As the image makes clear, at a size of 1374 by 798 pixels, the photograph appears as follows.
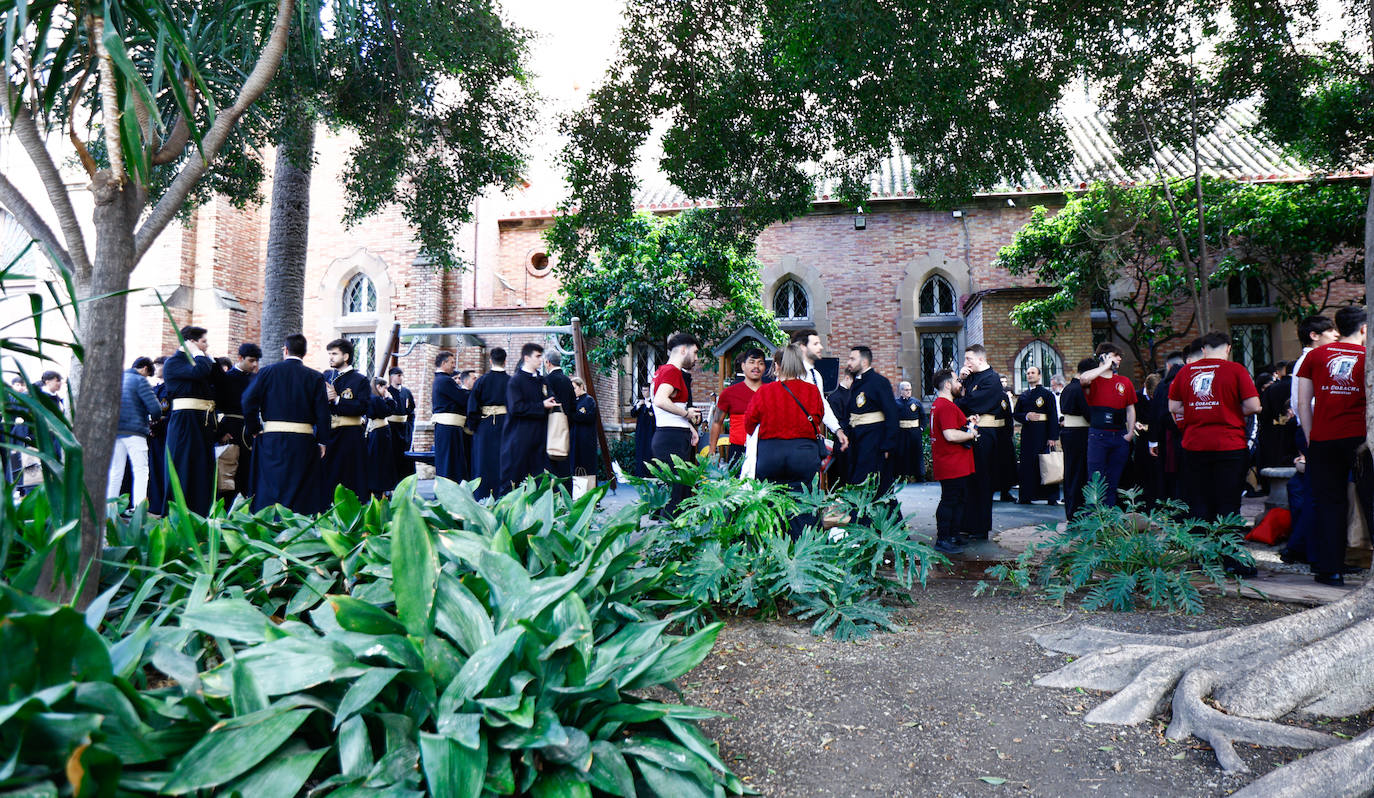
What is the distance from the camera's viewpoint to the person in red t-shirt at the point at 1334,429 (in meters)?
5.37

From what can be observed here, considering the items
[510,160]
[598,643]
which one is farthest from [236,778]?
[510,160]

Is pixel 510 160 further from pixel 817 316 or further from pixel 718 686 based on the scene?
pixel 817 316

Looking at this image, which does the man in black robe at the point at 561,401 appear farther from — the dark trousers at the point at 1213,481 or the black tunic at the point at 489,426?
the dark trousers at the point at 1213,481

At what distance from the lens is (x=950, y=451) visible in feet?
23.9

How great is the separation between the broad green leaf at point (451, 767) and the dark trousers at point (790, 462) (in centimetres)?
414

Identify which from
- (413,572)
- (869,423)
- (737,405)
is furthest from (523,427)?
(413,572)

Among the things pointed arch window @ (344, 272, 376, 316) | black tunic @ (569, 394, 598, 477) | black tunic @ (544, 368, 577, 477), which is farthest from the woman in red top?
pointed arch window @ (344, 272, 376, 316)

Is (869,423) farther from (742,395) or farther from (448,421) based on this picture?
(448,421)

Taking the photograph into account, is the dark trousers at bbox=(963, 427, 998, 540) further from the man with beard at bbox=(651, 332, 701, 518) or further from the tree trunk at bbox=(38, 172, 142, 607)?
the tree trunk at bbox=(38, 172, 142, 607)

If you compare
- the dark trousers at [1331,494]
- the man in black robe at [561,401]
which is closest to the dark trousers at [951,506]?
the dark trousers at [1331,494]

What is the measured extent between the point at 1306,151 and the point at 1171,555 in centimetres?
1129

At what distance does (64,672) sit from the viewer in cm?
173

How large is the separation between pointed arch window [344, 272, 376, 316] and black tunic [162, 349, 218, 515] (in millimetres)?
12803

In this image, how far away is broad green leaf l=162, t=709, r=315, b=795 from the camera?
179 cm
